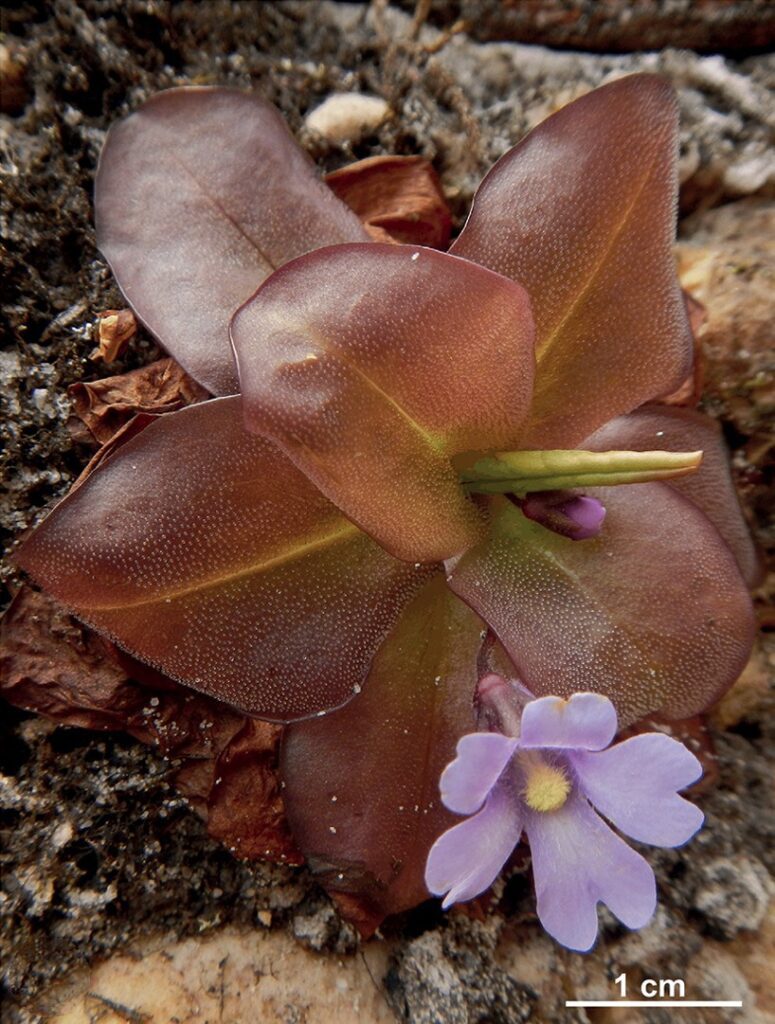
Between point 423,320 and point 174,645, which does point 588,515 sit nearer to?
point 423,320

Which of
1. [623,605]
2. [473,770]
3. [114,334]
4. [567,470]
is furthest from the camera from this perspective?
[114,334]

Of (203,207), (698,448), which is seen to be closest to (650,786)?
(698,448)

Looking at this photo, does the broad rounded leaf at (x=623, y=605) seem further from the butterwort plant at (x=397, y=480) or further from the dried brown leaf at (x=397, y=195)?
the dried brown leaf at (x=397, y=195)

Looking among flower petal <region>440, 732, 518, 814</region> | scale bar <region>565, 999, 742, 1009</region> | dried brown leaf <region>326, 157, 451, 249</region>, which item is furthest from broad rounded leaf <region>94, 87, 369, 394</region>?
scale bar <region>565, 999, 742, 1009</region>

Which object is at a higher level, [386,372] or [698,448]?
[386,372]

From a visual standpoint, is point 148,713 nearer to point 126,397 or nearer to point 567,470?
point 126,397

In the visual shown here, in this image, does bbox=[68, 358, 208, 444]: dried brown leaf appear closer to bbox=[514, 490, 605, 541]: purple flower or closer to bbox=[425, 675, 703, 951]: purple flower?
bbox=[514, 490, 605, 541]: purple flower

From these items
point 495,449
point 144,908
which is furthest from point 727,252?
point 144,908

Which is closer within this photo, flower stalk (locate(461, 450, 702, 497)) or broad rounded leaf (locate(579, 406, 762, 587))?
flower stalk (locate(461, 450, 702, 497))
